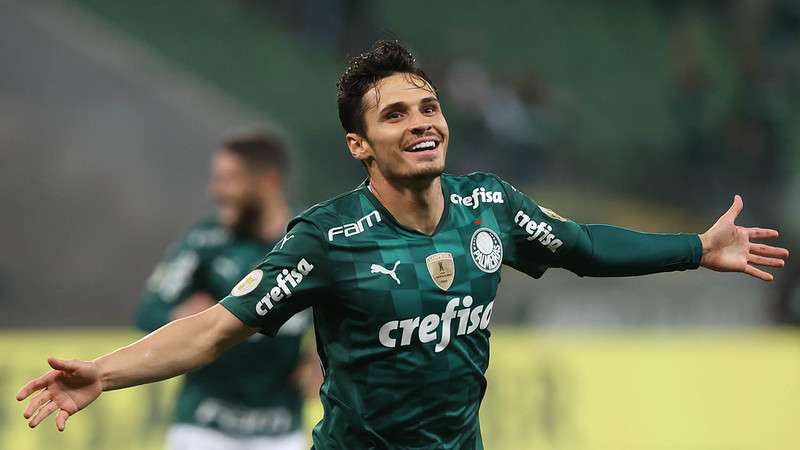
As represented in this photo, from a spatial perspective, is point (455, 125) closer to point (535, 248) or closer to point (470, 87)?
point (470, 87)

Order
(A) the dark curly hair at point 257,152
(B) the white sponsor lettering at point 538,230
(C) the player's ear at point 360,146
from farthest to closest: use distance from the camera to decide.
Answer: (A) the dark curly hair at point 257,152
(B) the white sponsor lettering at point 538,230
(C) the player's ear at point 360,146

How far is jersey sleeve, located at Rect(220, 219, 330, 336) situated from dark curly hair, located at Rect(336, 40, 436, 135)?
0.40 metres

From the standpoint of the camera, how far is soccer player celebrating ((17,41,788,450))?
12.4ft

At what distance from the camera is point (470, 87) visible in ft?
45.9

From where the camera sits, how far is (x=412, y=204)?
3.95m

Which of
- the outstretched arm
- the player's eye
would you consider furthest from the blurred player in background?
the player's eye

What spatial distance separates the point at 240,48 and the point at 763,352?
720cm

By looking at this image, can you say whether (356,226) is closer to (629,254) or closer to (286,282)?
(286,282)

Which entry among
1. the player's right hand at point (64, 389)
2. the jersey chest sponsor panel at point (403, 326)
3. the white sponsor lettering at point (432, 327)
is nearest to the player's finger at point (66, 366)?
the player's right hand at point (64, 389)

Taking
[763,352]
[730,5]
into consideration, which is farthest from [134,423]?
[730,5]

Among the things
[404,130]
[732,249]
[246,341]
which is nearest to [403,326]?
[404,130]

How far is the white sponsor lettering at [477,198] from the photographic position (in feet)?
13.3

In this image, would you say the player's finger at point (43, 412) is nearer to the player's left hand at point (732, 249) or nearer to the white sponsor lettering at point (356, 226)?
the white sponsor lettering at point (356, 226)

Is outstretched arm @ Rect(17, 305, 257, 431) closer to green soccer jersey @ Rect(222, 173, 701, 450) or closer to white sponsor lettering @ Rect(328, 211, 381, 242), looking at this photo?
green soccer jersey @ Rect(222, 173, 701, 450)
